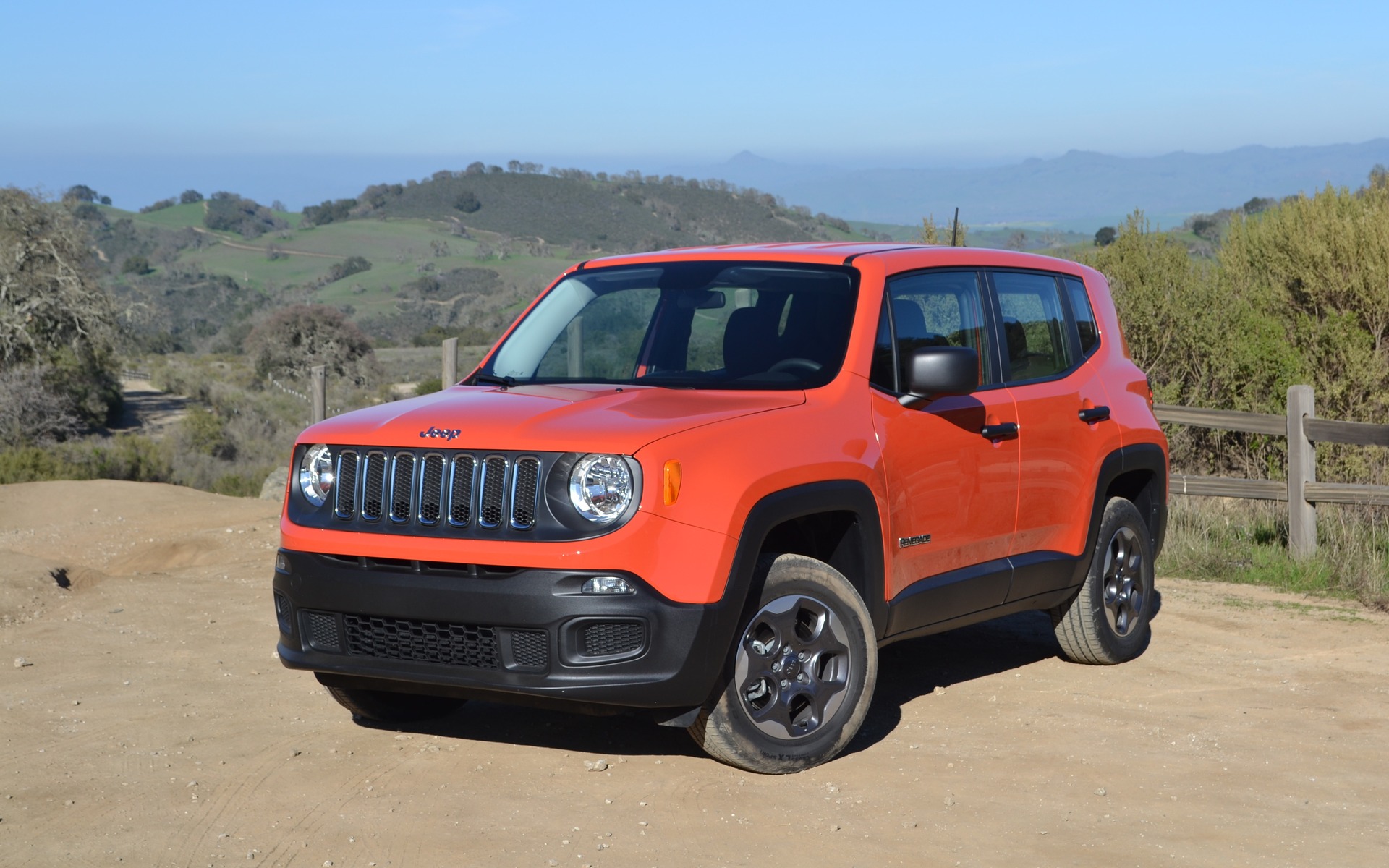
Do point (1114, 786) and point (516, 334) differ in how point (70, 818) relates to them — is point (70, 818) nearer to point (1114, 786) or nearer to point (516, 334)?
point (516, 334)

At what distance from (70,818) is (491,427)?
189 centimetres

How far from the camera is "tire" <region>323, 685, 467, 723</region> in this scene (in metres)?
5.68

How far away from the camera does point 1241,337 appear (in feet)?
49.5

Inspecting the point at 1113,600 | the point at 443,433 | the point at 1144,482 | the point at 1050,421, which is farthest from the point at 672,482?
the point at 1144,482

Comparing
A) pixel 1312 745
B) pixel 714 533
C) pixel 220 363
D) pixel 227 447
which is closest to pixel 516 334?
pixel 714 533

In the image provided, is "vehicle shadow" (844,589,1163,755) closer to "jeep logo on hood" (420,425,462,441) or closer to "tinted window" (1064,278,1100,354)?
"tinted window" (1064,278,1100,354)

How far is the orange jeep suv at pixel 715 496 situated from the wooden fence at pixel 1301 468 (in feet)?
12.3

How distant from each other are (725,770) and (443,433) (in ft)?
5.32

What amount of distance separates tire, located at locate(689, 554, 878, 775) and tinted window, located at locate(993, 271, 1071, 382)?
167cm

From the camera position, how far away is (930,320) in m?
A: 5.86

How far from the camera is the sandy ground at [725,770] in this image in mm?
4355

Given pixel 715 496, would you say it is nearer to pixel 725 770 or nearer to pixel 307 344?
pixel 725 770

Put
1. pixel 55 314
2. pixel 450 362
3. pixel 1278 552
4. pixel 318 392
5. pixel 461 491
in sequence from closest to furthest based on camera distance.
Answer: pixel 461 491 → pixel 1278 552 → pixel 450 362 → pixel 318 392 → pixel 55 314

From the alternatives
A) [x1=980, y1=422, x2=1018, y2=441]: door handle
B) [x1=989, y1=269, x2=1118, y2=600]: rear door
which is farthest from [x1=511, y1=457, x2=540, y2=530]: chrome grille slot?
[x1=989, y1=269, x2=1118, y2=600]: rear door
